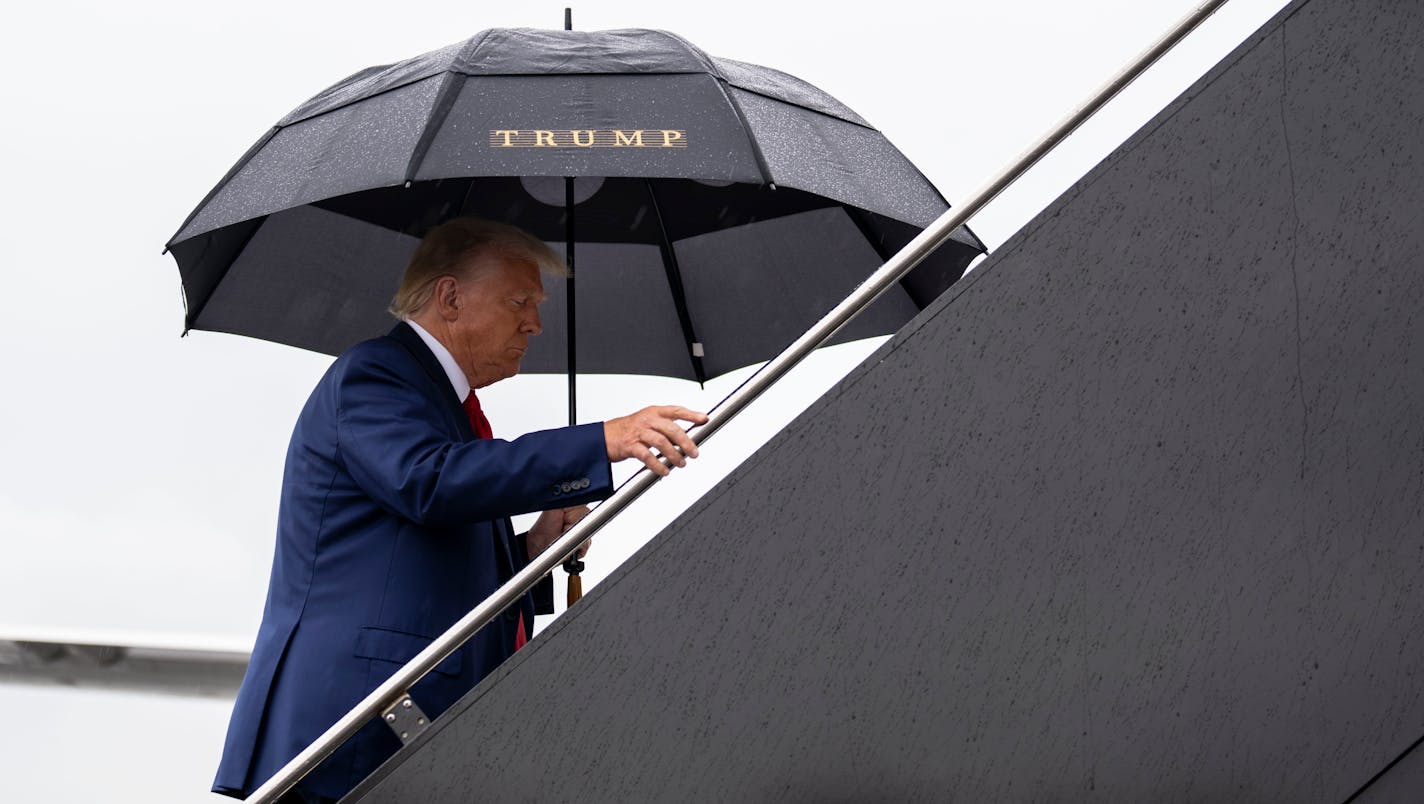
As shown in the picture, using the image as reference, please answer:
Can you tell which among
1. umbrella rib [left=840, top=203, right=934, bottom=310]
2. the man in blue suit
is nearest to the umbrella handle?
the man in blue suit

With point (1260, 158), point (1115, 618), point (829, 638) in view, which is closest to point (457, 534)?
point (829, 638)

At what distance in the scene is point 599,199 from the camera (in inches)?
139

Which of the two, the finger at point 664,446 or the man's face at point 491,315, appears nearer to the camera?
the finger at point 664,446

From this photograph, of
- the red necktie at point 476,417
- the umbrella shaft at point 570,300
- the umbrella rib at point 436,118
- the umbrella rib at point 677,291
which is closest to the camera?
the umbrella rib at point 436,118

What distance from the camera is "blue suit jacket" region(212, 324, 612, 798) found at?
2309 mm

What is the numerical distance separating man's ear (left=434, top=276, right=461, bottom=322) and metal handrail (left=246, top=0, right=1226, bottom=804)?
706mm

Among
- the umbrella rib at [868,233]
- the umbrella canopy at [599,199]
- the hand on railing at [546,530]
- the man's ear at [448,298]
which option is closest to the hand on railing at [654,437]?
the umbrella canopy at [599,199]

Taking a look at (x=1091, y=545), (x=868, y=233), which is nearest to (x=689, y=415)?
(x=1091, y=545)

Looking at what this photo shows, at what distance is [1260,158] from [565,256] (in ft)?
5.69

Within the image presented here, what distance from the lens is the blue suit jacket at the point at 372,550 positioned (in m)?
2.31

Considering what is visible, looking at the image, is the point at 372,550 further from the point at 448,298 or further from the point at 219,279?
the point at 219,279

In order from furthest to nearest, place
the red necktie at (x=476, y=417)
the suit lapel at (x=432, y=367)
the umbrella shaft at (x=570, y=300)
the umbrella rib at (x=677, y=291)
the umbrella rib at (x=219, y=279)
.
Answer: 1. the umbrella rib at (x=677, y=291)
2. the umbrella rib at (x=219, y=279)
3. the umbrella shaft at (x=570, y=300)
4. the red necktie at (x=476, y=417)
5. the suit lapel at (x=432, y=367)

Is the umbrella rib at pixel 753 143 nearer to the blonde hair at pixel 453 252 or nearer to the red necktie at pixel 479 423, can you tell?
the blonde hair at pixel 453 252

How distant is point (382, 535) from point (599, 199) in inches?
50.0
